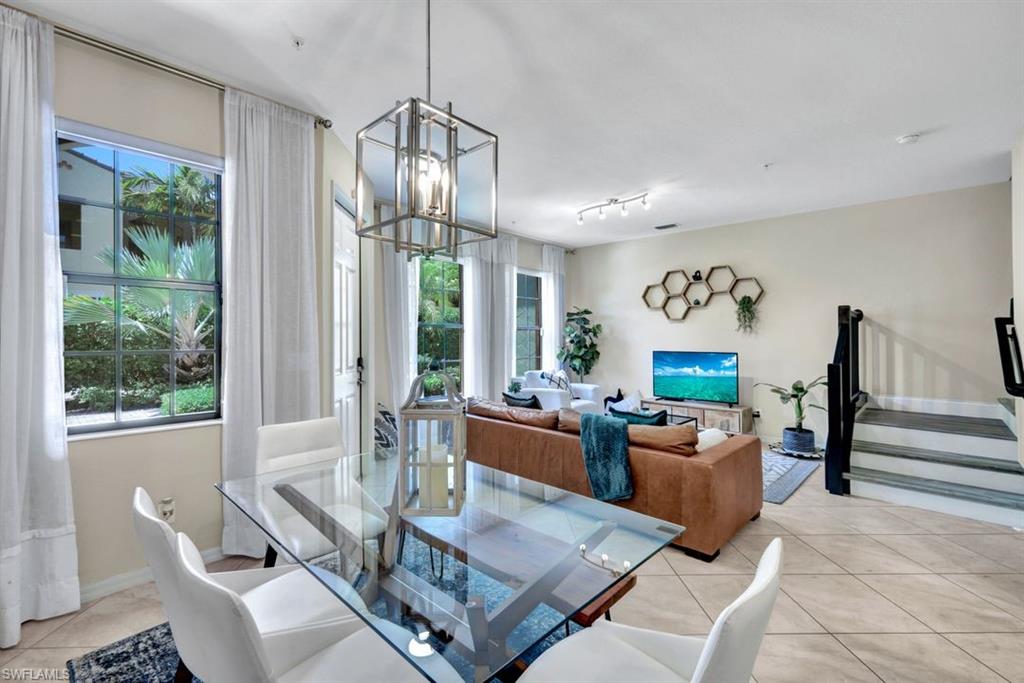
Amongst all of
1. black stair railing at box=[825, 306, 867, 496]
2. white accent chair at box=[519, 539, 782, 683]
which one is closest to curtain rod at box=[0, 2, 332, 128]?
white accent chair at box=[519, 539, 782, 683]

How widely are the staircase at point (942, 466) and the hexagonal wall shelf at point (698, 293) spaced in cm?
239

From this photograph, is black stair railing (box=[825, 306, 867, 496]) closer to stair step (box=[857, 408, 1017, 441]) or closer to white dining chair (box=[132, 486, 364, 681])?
stair step (box=[857, 408, 1017, 441])

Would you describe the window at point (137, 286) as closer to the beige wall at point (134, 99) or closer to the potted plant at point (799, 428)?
the beige wall at point (134, 99)

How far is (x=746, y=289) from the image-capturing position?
576 centimetres

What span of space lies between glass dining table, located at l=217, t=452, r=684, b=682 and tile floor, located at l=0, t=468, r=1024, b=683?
0.80 meters

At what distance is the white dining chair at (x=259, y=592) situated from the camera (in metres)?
1.02

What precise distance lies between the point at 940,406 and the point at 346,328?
5.97 metres

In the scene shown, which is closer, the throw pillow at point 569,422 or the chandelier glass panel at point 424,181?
the chandelier glass panel at point 424,181

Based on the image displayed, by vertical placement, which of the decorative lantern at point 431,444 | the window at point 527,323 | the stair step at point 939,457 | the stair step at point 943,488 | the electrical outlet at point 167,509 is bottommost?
the stair step at point 943,488

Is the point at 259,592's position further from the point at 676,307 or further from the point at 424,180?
the point at 676,307

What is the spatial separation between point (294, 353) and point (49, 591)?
1514 mm

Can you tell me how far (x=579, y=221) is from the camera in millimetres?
5621

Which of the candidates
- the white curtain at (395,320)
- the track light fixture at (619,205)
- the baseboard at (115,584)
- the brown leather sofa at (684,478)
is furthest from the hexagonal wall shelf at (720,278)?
the baseboard at (115,584)

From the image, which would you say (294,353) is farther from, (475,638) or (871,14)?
(871,14)
